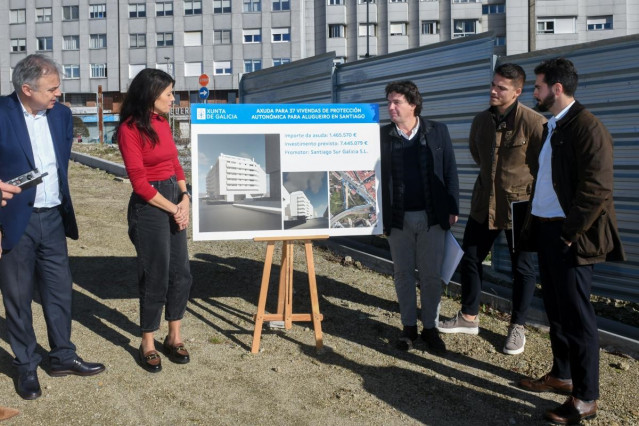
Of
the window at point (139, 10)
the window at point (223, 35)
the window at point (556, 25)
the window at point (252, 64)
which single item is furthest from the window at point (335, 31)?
the window at point (139, 10)

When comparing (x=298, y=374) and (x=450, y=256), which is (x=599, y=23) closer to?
(x=450, y=256)

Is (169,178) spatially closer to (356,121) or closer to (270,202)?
(270,202)

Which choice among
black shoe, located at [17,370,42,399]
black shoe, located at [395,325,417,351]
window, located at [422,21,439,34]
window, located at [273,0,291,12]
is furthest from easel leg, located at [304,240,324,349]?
window, located at [273,0,291,12]

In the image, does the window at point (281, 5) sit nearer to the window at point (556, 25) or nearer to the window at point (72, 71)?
the window at point (72, 71)

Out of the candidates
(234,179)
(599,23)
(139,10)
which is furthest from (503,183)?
(139,10)

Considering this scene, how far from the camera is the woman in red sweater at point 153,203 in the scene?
479 cm

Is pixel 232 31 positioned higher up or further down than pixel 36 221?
higher up

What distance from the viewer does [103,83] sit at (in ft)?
218

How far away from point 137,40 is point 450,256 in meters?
65.8

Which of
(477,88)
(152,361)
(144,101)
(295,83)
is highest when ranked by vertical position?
(295,83)

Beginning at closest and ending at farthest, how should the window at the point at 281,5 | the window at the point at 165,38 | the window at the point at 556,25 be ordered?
the window at the point at 556,25 → the window at the point at 281,5 → the window at the point at 165,38

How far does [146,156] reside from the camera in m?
4.84

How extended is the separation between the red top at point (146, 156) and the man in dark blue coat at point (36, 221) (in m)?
0.44

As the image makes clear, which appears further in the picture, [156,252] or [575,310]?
[156,252]
